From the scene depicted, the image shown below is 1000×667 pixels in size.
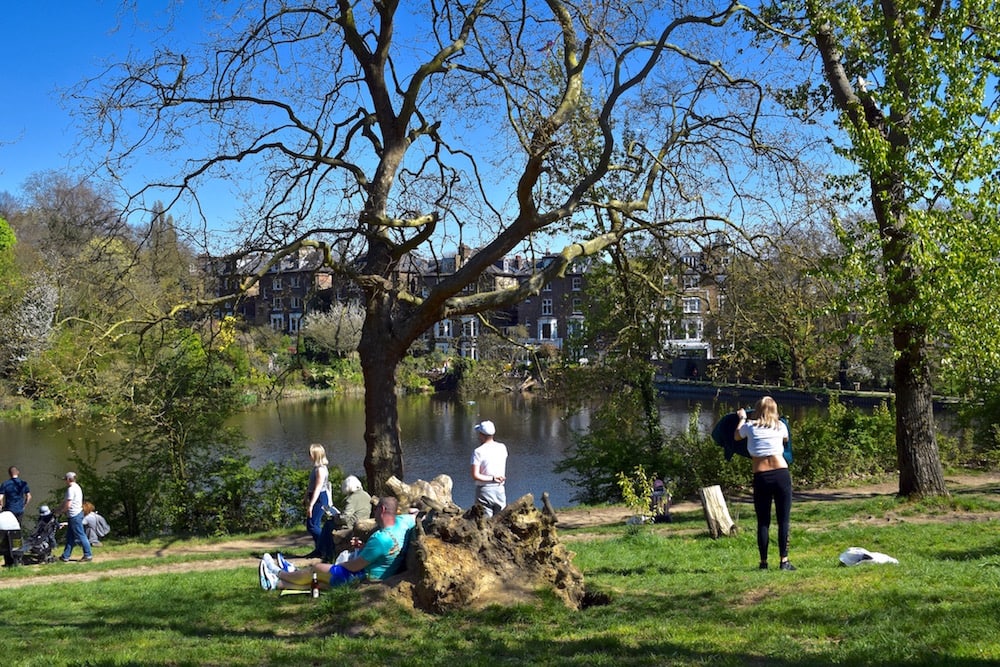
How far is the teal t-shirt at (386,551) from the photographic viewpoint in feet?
24.2

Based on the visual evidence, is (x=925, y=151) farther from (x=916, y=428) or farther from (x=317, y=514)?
(x=317, y=514)

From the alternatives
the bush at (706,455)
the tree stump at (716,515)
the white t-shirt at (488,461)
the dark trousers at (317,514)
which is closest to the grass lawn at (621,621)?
the tree stump at (716,515)

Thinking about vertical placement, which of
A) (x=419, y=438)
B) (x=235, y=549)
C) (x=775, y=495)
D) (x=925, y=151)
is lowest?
(x=235, y=549)

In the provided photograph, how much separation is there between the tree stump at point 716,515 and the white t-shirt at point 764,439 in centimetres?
313

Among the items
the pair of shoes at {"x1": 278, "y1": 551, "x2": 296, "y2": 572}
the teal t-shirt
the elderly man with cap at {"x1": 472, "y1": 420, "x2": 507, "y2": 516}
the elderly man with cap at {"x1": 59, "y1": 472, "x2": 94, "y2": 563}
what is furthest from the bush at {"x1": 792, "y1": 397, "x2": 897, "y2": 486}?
the elderly man with cap at {"x1": 59, "y1": 472, "x2": 94, "y2": 563}

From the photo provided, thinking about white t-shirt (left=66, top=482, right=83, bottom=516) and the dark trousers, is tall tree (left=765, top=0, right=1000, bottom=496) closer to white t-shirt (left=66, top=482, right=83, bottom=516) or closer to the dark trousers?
the dark trousers

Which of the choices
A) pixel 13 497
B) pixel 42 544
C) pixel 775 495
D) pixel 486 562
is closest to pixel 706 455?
pixel 775 495

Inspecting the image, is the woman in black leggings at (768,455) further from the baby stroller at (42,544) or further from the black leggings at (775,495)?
the baby stroller at (42,544)

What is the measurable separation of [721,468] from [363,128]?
9.29 metres

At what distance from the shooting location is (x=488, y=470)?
9203 mm

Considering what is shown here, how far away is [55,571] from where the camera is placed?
11.9 metres

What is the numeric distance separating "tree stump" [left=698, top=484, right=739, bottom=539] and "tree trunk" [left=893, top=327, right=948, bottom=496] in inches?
155

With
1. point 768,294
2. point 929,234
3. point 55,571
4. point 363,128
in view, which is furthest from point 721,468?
point 55,571

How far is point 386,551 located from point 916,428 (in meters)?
9.10
